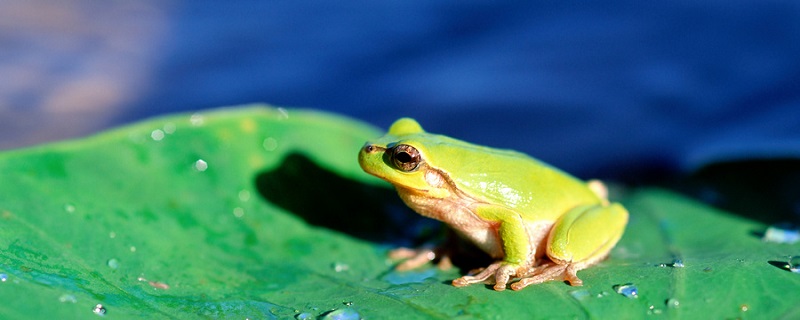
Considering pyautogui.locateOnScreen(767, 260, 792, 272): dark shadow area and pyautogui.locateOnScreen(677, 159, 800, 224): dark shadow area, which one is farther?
pyautogui.locateOnScreen(677, 159, 800, 224): dark shadow area

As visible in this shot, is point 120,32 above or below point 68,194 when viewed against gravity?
above

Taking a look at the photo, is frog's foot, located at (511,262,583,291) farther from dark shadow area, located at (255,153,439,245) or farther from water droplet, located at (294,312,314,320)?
dark shadow area, located at (255,153,439,245)

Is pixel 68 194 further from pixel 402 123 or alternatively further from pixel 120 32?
pixel 120 32

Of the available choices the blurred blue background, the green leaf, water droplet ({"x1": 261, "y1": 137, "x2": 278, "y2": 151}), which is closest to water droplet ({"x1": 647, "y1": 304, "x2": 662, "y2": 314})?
the green leaf

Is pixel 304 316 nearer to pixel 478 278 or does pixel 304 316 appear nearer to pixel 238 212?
pixel 478 278

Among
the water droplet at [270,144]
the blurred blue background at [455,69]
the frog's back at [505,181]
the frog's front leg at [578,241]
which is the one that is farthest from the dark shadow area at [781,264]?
the blurred blue background at [455,69]

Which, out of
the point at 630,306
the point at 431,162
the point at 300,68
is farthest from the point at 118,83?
the point at 630,306

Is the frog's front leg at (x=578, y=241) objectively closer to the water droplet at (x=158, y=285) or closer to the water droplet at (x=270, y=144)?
the water droplet at (x=158, y=285)
